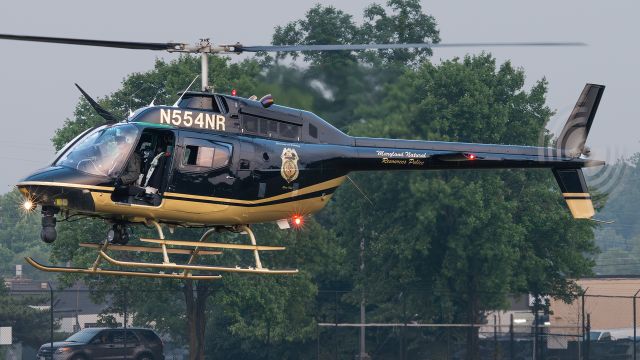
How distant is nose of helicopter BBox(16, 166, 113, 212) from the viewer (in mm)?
20516

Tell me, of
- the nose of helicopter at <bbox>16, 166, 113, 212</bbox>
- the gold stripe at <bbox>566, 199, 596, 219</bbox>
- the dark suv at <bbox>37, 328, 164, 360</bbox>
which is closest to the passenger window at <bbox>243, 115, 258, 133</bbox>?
the nose of helicopter at <bbox>16, 166, 113, 212</bbox>

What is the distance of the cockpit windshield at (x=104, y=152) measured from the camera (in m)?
21.0

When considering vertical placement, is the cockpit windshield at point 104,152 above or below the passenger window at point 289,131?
below

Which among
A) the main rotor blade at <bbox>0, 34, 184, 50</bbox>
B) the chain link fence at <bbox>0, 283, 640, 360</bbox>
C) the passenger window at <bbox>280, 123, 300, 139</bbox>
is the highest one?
the main rotor blade at <bbox>0, 34, 184, 50</bbox>

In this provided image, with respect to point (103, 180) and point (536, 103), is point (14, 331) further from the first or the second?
point (103, 180)

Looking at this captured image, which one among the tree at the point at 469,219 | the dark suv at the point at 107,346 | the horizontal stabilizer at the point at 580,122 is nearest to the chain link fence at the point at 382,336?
the tree at the point at 469,219

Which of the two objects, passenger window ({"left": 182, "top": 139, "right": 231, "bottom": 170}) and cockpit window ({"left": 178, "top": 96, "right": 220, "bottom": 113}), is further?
cockpit window ({"left": 178, "top": 96, "right": 220, "bottom": 113})

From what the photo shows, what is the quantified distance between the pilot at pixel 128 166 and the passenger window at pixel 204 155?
0.88 metres

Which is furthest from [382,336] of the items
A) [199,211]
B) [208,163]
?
[208,163]

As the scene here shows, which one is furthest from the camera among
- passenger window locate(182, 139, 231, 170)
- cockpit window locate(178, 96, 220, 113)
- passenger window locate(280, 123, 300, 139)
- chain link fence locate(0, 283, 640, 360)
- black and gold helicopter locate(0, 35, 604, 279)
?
chain link fence locate(0, 283, 640, 360)

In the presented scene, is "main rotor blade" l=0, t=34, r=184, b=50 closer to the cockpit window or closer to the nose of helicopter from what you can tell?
the cockpit window

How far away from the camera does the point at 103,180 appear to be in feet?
68.8

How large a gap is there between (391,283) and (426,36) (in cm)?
1312

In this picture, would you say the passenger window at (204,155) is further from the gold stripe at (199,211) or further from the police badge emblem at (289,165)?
the police badge emblem at (289,165)
